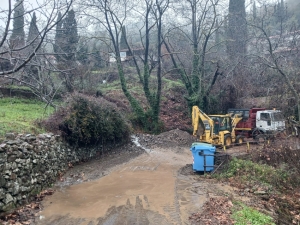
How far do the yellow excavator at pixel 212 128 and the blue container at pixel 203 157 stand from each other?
4.43 meters

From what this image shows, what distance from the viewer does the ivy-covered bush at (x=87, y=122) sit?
1581 centimetres

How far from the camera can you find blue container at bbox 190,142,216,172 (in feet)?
48.3

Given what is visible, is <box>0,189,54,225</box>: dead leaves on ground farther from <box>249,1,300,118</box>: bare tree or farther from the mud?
<box>249,1,300,118</box>: bare tree

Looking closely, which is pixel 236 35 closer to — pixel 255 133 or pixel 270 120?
pixel 270 120

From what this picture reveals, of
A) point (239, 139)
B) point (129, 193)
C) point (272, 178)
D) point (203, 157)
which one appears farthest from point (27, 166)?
point (239, 139)

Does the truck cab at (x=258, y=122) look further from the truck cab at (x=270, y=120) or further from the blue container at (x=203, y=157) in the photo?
the blue container at (x=203, y=157)

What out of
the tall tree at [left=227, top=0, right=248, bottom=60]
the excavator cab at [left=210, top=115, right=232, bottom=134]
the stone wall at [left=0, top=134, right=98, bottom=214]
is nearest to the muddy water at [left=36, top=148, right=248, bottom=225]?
the stone wall at [left=0, top=134, right=98, bottom=214]

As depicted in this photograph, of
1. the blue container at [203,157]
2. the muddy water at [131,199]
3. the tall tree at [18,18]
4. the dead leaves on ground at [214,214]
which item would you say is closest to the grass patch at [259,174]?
the blue container at [203,157]

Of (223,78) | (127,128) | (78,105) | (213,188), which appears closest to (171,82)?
(223,78)

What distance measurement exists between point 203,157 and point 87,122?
657 centimetres

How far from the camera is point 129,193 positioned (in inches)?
453

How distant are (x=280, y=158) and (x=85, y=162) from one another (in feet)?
33.5

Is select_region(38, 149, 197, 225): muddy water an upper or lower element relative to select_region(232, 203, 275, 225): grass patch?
lower

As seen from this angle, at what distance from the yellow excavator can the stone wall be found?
851 centimetres
